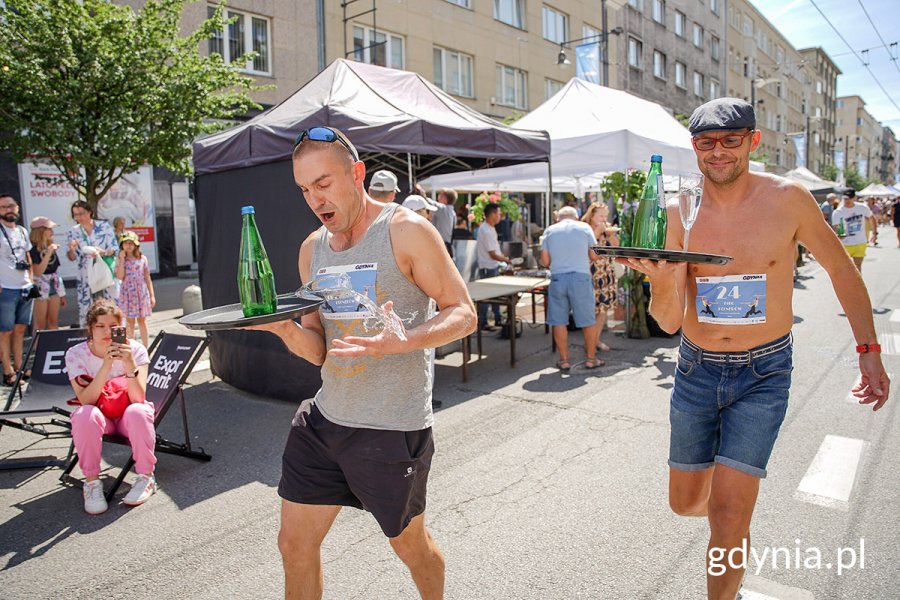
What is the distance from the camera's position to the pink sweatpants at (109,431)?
3.93 meters

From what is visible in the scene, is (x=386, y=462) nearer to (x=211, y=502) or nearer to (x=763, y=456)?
(x=763, y=456)

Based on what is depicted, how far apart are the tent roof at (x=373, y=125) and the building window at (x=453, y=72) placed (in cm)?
1420

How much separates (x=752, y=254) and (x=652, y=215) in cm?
66

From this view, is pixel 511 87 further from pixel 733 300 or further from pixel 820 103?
pixel 820 103

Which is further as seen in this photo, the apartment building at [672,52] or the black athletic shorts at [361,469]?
the apartment building at [672,52]

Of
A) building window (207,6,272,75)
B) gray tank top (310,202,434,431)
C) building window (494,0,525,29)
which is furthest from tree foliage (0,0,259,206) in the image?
building window (494,0,525,29)

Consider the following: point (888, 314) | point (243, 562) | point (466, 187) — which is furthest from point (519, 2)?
point (243, 562)

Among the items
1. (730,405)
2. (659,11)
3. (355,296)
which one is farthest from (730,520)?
(659,11)

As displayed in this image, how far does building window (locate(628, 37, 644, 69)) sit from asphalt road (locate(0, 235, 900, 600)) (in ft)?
94.4

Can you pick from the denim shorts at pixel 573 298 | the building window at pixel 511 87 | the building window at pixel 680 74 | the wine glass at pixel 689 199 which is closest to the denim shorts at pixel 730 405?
the wine glass at pixel 689 199

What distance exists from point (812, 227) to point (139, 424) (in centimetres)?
384

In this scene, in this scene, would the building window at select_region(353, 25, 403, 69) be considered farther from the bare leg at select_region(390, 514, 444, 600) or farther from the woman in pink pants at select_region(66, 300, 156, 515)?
the bare leg at select_region(390, 514, 444, 600)

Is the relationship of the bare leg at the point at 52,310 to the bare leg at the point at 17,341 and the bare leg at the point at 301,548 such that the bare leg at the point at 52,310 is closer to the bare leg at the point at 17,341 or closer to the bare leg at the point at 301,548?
the bare leg at the point at 17,341

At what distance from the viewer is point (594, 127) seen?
9961 millimetres
